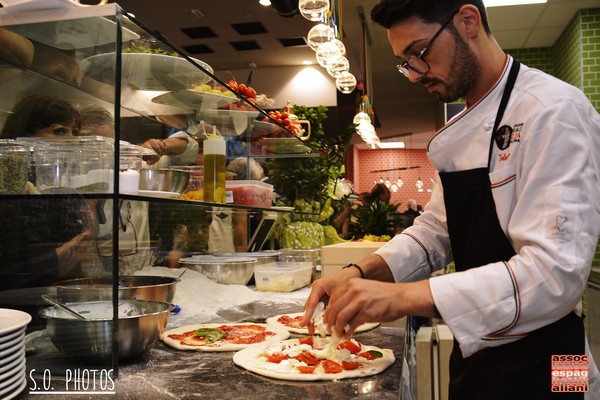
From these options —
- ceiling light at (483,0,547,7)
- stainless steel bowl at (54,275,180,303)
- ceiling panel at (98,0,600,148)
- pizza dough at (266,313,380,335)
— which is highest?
ceiling panel at (98,0,600,148)

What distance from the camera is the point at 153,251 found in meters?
2.63

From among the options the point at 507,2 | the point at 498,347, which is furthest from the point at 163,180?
the point at 507,2

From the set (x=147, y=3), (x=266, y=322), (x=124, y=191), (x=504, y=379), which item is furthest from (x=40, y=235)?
(x=147, y=3)

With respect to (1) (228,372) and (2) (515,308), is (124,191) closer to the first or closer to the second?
(1) (228,372)

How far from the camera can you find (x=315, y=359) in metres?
1.60

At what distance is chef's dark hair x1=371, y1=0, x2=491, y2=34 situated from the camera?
1468mm

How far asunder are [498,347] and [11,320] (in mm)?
1289

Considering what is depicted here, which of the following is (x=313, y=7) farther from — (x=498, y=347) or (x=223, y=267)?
(x=498, y=347)

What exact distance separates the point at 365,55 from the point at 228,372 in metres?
6.12

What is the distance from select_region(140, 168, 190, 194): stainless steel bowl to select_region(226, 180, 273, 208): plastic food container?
2.19ft

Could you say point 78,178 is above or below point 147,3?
below

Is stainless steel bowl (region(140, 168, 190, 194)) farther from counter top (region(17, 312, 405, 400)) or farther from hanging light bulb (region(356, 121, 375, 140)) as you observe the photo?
hanging light bulb (region(356, 121, 375, 140))

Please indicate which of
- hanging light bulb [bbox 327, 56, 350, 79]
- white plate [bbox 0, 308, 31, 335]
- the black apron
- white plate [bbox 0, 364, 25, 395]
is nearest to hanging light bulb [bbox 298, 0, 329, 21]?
hanging light bulb [bbox 327, 56, 350, 79]

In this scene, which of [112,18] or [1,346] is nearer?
[1,346]
